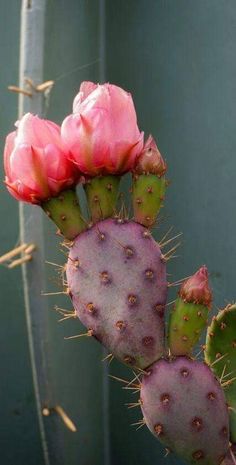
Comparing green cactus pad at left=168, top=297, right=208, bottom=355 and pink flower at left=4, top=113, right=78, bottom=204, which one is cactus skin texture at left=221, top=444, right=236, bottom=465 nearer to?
green cactus pad at left=168, top=297, right=208, bottom=355

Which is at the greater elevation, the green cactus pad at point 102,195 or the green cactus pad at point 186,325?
the green cactus pad at point 102,195

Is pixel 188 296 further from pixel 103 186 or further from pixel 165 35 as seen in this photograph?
pixel 165 35

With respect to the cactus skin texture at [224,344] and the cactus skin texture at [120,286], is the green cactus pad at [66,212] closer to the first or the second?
the cactus skin texture at [120,286]

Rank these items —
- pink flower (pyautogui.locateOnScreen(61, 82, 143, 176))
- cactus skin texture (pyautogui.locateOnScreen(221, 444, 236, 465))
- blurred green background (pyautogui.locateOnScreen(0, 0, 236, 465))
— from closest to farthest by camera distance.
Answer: pink flower (pyautogui.locateOnScreen(61, 82, 143, 176))
cactus skin texture (pyautogui.locateOnScreen(221, 444, 236, 465))
blurred green background (pyautogui.locateOnScreen(0, 0, 236, 465))

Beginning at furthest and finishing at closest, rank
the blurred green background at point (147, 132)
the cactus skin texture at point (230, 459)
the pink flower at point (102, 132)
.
A: the blurred green background at point (147, 132), the cactus skin texture at point (230, 459), the pink flower at point (102, 132)

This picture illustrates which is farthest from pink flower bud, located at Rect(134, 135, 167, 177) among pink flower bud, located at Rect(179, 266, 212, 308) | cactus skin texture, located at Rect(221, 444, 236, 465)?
cactus skin texture, located at Rect(221, 444, 236, 465)

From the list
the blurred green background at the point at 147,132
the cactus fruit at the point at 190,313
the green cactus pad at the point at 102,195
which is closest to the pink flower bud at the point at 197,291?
the cactus fruit at the point at 190,313
